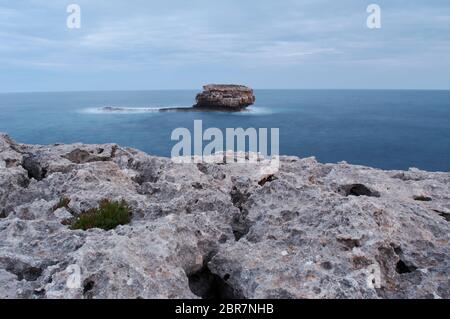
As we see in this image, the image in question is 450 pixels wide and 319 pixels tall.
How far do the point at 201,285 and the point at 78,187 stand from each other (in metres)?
5.57

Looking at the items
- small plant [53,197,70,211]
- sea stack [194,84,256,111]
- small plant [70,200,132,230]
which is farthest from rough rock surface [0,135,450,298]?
sea stack [194,84,256,111]

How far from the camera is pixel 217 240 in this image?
11.1m

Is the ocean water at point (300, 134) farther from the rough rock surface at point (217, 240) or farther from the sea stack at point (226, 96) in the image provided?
the rough rock surface at point (217, 240)

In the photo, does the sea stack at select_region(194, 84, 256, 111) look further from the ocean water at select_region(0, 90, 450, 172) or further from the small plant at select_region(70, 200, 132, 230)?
the small plant at select_region(70, 200, 132, 230)

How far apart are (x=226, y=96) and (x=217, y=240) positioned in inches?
5996

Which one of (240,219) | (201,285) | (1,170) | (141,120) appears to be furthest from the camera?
(141,120)

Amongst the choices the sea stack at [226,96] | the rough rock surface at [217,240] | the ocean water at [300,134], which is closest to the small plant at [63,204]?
the rough rock surface at [217,240]

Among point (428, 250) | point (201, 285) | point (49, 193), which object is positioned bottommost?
point (201, 285)

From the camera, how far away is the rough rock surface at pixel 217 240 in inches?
347

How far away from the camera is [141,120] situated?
18150 cm

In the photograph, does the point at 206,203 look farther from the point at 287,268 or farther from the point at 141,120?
the point at 141,120

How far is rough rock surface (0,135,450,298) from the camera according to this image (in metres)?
8.80
